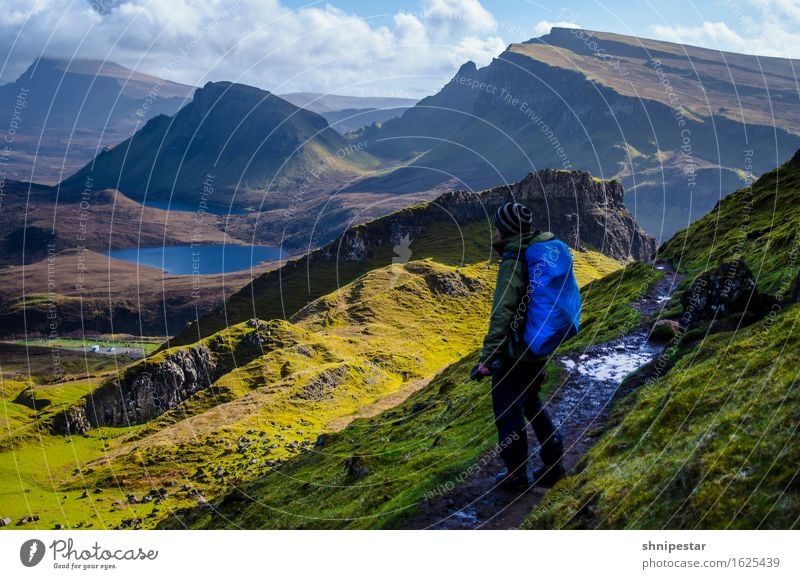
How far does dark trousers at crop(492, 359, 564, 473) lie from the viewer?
13.8 m

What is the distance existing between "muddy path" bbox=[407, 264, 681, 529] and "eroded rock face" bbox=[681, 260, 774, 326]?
2.32 meters

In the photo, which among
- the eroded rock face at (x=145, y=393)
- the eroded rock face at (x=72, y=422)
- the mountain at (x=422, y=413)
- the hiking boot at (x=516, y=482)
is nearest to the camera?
the mountain at (x=422, y=413)

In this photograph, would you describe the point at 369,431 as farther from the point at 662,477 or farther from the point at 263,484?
the point at 662,477

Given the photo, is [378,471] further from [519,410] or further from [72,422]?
[72,422]

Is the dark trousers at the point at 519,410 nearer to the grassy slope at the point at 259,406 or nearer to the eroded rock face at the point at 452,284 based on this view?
the grassy slope at the point at 259,406

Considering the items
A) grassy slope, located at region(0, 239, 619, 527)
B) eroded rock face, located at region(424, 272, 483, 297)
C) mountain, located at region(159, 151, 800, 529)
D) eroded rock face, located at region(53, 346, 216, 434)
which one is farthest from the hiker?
eroded rock face, located at region(424, 272, 483, 297)

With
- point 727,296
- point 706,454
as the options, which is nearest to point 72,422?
point 727,296

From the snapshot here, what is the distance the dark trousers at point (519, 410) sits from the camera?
1380 cm

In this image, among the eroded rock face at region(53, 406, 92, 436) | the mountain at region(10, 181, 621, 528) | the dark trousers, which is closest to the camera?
the dark trousers

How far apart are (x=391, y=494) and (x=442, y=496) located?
239 inches

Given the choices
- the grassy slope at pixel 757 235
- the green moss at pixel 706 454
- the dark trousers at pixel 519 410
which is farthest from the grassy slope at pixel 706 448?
the grassy slope at pixel 757 235

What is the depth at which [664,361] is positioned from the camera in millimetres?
21766

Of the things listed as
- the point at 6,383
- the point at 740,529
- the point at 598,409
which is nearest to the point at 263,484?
the point at 598,409

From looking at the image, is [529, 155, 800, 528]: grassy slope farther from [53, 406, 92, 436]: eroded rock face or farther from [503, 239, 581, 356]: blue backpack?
[53, 406, 92, 436]: eroded rock face
